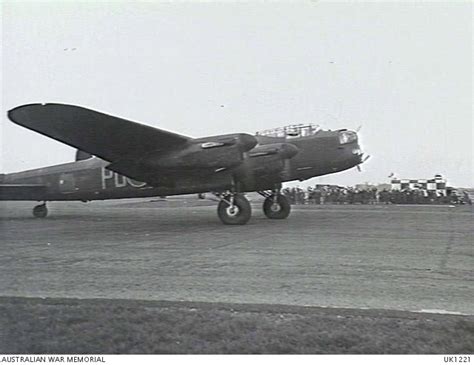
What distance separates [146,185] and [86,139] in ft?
8.87

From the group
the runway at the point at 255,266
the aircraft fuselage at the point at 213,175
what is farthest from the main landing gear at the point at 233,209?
the runway at the point at 255,266

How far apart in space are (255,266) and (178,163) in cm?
598

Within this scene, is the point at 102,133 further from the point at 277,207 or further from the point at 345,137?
the point at 345,137

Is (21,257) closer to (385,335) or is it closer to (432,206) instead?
(385,335)

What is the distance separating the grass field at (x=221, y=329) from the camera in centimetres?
317

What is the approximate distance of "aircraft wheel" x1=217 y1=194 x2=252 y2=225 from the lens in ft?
40.2

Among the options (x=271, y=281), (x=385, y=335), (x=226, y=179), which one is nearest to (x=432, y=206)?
(x=226, y=179)

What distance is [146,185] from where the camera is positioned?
13.6 metres

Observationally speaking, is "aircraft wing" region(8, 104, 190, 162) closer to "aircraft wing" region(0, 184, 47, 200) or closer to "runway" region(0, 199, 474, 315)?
"runway" region(0, 199, 474, 315)

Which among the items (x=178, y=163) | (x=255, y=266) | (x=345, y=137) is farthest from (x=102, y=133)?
(x=345, y=137)

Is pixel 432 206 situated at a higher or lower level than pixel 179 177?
lower

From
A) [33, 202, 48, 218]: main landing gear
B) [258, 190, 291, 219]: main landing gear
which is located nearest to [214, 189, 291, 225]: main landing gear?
[258, 190, 291, 219]: main landing gear


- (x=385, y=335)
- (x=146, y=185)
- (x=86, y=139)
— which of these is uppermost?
(x=86, y=139)

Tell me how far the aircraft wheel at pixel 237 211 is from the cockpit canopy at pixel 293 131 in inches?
78.7
